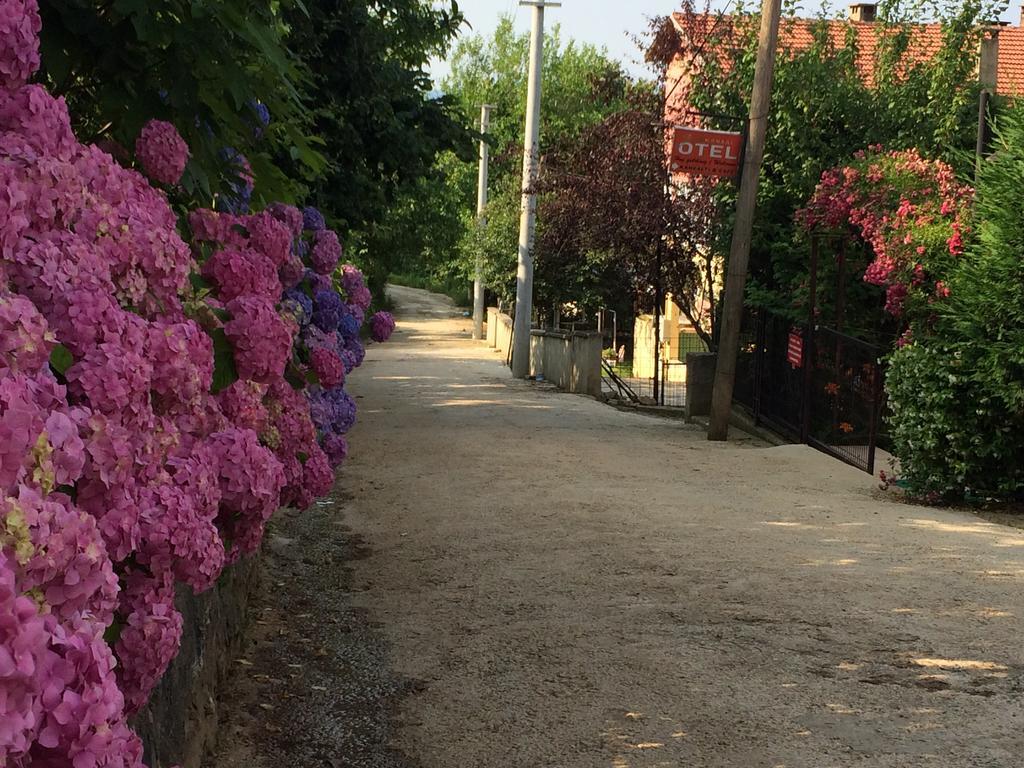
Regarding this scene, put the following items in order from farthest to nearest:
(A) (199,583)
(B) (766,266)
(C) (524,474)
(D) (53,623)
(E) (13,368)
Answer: (B) (766,266)
(C) (524,474)
(A) (199,583)
(E) (13,368)
(D) (53,623)

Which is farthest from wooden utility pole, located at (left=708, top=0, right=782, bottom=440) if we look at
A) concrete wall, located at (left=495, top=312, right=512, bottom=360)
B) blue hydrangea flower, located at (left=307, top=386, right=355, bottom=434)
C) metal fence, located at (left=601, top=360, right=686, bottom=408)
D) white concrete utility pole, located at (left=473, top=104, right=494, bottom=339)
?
white concrete utility pole, located at (left=473, top=104, right=494, bottom=339)

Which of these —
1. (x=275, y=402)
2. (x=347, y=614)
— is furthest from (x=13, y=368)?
(x=347, y=614)

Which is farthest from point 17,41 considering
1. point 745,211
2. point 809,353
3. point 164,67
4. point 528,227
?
Answer: point 528,227

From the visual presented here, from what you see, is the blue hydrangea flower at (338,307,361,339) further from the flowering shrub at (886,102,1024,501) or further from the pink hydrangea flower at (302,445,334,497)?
the flowering shrub at (886,102,1024,501)

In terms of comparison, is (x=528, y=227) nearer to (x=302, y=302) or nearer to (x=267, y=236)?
(x=302, y=302)

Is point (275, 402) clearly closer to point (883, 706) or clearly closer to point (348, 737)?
point (348, 737)

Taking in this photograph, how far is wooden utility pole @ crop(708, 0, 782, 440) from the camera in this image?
49.6 feet

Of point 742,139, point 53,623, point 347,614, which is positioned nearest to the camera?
point 53,623

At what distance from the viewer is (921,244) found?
44.0 ft

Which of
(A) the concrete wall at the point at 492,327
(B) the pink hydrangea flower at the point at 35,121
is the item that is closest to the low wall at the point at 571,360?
(A) the concrete wall at the point at 492,327

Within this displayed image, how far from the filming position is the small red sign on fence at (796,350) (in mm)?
15086

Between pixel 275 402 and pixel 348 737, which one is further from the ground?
pixel 275 402

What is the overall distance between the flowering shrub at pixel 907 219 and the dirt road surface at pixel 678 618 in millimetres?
2652

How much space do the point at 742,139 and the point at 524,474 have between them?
6.30m
